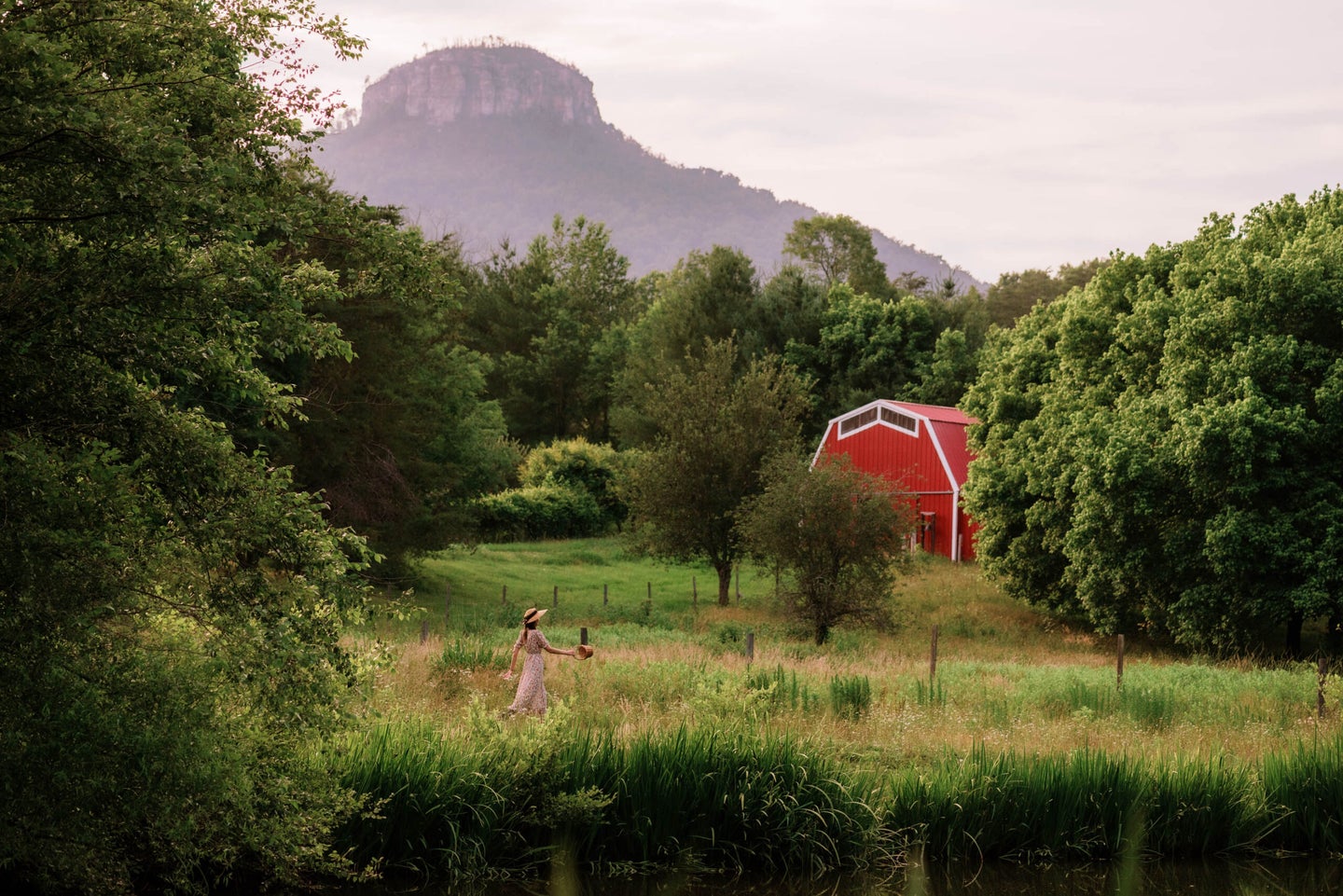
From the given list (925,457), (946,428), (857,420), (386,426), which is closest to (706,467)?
(386,426)

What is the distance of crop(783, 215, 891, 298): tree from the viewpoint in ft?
269

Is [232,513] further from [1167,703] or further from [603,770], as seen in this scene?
[1167,703]

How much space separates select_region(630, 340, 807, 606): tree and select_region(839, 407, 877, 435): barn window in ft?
38.5

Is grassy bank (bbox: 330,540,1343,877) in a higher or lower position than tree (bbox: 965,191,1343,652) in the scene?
lower

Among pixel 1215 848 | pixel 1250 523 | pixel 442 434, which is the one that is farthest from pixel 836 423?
pixel 1215 848

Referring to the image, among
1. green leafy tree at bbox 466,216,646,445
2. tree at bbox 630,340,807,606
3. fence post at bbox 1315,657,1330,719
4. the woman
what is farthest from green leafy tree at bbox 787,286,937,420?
the woman

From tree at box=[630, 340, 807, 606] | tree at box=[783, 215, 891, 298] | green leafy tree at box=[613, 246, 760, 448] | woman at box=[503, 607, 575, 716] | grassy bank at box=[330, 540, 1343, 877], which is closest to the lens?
grassy bank at box=[330, 540, 1343, 877]

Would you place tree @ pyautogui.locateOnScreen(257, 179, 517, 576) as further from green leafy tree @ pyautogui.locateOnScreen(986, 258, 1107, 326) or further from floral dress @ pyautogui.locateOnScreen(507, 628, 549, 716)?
green leafy tree @ pyautogui.locateOnScreen(986, 258, 1107, 326)

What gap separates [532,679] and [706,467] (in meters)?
22.1

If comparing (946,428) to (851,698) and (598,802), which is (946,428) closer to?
(851,698)

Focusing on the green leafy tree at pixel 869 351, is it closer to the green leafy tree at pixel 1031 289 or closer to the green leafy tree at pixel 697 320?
the green leafy tree at pixel 697 320

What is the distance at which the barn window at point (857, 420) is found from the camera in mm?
48438

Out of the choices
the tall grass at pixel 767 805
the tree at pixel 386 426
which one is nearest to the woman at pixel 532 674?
the tall grass at pixel 767 805

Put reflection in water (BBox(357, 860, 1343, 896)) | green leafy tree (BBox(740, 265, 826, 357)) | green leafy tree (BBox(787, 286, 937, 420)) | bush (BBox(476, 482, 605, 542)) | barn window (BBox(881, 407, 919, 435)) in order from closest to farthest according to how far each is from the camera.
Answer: reflection in water (BBox(357, 860, 1343, 896)) < barn window (BBox(881, 407, 919, 435)) < bush (BBox(476, 482, 605, 542)) < green leafy tree (BBox(787, 286, 937, 420)) < green leafy tree (BBox(740, 265, 826, 357))
